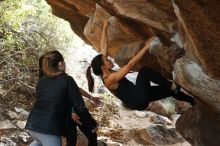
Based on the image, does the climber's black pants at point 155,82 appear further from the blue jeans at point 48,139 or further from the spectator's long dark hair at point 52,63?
the blue jeans at point 48,139

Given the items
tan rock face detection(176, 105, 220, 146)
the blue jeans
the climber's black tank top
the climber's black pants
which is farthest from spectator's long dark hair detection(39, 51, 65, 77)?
tan rock face detection(176, 105, 220, 146)

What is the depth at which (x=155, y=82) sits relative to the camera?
568 centimetres

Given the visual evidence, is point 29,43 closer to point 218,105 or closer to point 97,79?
point 97,79

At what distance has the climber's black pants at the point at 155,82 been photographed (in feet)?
18.2

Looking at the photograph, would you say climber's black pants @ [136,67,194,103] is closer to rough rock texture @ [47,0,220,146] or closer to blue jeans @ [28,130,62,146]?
rough rock texture @ [47,0,220,146]

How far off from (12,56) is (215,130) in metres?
7.07

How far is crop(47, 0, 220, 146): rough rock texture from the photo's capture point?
13.0 feet

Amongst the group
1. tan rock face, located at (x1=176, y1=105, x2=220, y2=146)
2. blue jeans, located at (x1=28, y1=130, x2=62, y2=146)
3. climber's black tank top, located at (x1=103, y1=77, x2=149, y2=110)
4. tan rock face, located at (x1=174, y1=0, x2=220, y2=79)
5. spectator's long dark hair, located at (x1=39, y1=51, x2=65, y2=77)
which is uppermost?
tan rock face, located at (x1=174, y1=0, x2=220, y2=79)

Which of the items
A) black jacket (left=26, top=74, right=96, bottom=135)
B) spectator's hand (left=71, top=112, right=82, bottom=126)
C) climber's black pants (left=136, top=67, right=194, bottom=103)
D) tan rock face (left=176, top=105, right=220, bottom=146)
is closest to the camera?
black jacket (left=26, top=74, right=96, bottom=135)

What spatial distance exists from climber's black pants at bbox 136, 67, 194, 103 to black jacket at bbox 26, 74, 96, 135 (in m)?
1.16

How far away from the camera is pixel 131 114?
1376 cm

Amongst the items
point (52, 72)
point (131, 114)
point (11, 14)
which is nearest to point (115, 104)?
point (131, 114)


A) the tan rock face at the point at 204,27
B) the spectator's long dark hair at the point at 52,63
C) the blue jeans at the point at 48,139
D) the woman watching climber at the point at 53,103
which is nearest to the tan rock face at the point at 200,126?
the tan rock face at the point at 204,27

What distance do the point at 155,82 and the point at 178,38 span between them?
A: 3.36ft
